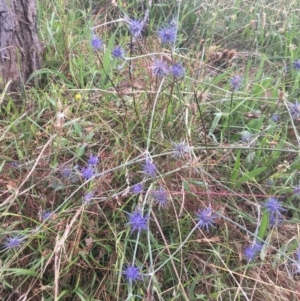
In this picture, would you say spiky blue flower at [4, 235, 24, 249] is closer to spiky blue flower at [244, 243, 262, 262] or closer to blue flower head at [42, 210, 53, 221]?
blue flower head at [42, 210, 53, 221]

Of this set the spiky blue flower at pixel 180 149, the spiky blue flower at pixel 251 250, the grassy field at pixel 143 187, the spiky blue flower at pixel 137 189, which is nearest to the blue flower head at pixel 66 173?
the grassy field at pixel 143 187

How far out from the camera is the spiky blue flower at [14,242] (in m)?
1.23

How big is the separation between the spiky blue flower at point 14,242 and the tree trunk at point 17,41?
0.60 meters

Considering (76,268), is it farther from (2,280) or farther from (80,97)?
(80,97)

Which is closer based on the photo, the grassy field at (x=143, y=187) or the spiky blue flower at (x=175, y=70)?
the grassy field at (x=143, y=187)

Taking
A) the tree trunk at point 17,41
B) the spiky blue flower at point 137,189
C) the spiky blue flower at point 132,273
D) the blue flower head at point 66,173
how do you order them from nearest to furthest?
the spiky blue flower at point 132,273 < the spiky blue flower at point 137,189 < the blue flower head at point 66,173 < the tree trunk at point 17,41

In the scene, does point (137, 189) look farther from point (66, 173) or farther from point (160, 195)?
point (66, 173)

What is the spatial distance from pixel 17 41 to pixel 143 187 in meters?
0.79

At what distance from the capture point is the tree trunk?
1.67m

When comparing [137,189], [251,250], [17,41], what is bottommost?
[251,250]

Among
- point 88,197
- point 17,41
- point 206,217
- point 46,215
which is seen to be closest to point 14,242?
point 46,215

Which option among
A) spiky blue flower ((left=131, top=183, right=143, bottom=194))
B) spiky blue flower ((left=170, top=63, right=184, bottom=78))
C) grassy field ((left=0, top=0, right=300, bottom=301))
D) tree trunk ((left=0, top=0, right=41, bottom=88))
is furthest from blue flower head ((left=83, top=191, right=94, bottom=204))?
tree trunk ((left=0, top=0, right=41, bottom=88))

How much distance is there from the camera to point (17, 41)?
1735 mm

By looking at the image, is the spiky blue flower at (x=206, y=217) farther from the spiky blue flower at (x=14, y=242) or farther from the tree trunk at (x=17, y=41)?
the tree trunk at (x=17, y=41)
